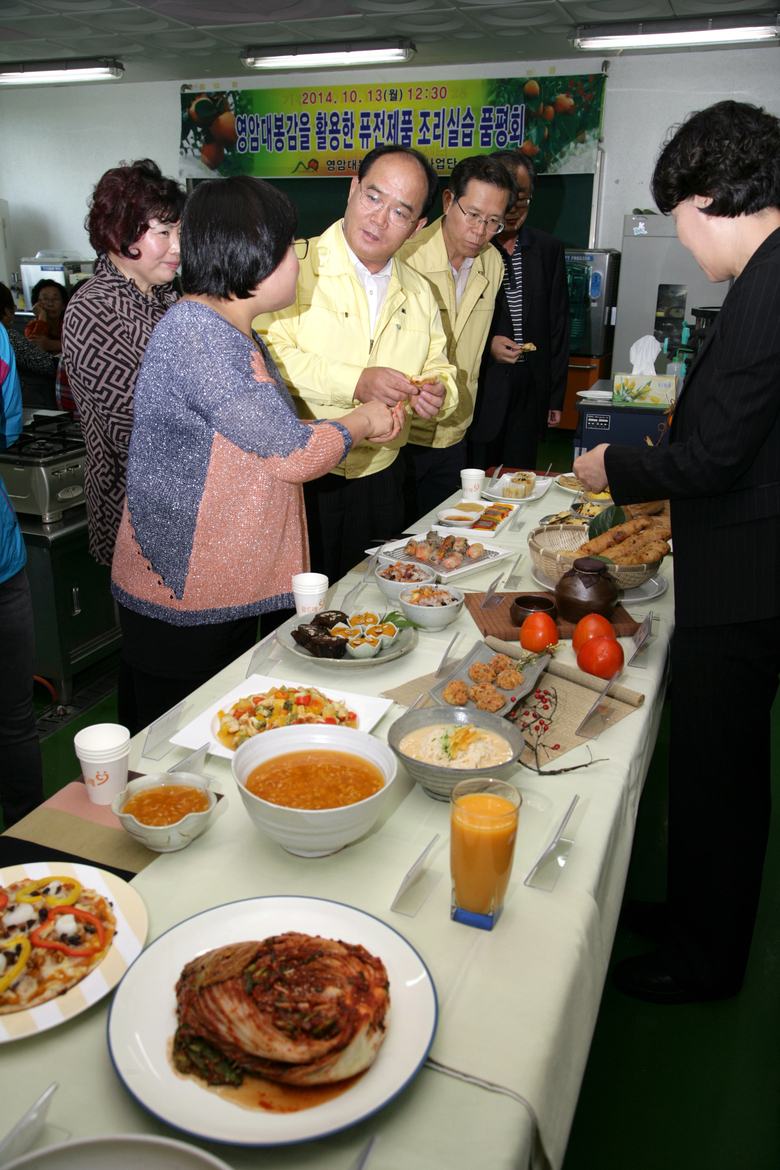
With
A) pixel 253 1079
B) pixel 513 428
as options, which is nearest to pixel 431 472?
pixel 513 428

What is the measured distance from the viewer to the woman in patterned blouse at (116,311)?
225 cm

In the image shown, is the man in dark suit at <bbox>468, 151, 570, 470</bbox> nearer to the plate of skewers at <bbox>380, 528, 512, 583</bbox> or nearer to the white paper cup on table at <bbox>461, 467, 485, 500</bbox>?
the white paper cup on table at <bbox>461, 467, 485, 500</bbox>

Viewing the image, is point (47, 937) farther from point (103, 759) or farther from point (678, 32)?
point (678, 32)

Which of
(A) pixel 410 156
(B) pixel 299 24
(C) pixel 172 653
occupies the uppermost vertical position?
(B) pixel 299 24

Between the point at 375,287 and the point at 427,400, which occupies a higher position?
the point at 375,287

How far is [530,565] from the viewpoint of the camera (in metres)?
2.29

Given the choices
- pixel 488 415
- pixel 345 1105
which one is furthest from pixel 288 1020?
pixel 488 415

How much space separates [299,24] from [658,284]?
3.74 m

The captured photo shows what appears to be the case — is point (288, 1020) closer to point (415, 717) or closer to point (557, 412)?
point (415, 717)

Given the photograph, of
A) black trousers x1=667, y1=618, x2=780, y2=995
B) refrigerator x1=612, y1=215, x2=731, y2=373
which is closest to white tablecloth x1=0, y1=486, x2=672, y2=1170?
black trousers x1=667, y1=618, x2=780, y2=995

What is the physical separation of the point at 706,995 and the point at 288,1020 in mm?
1468

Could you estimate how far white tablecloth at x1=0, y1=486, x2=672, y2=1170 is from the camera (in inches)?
29.4

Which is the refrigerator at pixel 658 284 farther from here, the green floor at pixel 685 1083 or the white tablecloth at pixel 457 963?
the white tablecloth at pixel 457 963

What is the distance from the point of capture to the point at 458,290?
332 centimetres
